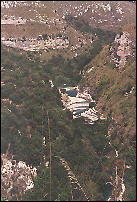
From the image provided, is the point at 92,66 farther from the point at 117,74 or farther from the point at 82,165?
the point at 82,165

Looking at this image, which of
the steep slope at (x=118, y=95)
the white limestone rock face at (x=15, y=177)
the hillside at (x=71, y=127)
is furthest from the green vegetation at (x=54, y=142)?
the steep slope at (x=118, y=95)

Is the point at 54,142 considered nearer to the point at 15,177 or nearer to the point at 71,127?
the point at 71,127

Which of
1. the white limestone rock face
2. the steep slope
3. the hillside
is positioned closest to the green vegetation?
the hillside

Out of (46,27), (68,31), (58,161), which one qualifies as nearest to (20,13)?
(46,27)

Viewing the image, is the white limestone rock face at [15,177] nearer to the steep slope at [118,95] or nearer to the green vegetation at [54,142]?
the green vegetation at [54,142]

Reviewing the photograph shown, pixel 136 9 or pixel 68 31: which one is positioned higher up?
pixel 136 9

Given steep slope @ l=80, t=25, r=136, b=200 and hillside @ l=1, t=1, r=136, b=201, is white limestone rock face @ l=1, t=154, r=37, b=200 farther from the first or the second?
steep slope @ l=80, t=25, r=136, b=200

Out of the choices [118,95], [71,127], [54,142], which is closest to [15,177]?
[54,142]

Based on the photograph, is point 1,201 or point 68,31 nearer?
point 1,201

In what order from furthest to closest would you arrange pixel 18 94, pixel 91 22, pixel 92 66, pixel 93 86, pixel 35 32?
pixel 91 22 < pixel 35 32 < pixel 92 66 < pixel 93 86 < pixel 18 94
